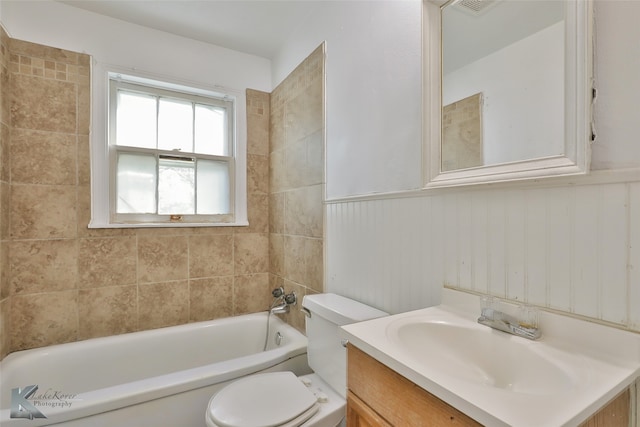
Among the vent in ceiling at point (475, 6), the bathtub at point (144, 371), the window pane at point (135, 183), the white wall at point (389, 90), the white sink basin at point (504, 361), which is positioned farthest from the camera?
the window pane at point (135, 183)

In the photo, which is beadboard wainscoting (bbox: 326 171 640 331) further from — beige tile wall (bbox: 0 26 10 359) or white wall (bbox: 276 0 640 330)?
beige tile wall (bbox: 0 26 10 359)

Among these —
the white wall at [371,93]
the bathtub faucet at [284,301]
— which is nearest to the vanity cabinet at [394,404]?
the white wall at [371,93]

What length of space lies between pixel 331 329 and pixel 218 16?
2001 millimetres

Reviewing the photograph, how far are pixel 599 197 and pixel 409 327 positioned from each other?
56cm

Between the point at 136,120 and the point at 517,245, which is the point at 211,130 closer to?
the point at 136,120

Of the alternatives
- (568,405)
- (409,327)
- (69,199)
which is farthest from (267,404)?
(69,199)

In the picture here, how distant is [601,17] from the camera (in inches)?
27.3

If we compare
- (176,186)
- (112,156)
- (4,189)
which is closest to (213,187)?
(176,186)

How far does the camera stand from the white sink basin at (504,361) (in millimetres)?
489

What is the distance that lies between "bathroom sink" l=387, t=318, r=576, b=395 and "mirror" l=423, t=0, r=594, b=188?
17.2 inches

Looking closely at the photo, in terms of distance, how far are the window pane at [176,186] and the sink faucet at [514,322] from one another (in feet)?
6.51

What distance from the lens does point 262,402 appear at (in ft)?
3.88

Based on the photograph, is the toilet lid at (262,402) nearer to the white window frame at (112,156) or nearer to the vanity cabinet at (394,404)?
the vanity cabinet at (394,404)

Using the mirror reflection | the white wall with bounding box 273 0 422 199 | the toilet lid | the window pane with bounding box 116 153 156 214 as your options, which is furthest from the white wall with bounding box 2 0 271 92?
→ the toilet lid
